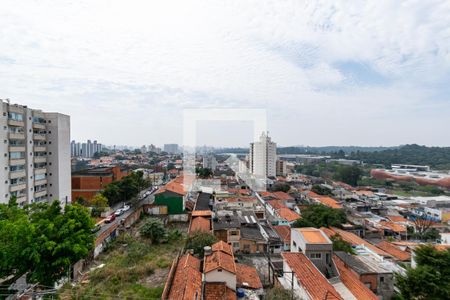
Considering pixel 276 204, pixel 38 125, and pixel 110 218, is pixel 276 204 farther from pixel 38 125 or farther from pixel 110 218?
pixel 38 125

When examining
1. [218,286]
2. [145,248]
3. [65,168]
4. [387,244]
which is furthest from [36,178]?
[387,244]

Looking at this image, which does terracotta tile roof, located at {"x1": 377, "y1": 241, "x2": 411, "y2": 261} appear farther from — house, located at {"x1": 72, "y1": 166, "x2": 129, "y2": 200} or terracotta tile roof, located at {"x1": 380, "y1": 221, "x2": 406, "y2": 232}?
house, located at {"x1": 72, "y1": 166, "x2": 129, "y2": 200}

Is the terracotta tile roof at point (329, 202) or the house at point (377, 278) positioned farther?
the terracotta tile roof at point (329, 202)

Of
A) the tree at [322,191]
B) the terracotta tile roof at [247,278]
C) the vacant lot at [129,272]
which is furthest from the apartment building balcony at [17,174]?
the tree at [322,191]

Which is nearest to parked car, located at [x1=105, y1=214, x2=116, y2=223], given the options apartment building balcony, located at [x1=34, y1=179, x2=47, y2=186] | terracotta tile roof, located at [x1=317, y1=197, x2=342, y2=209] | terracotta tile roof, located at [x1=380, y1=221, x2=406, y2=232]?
apartment building balcony, located at [x1=34, y1=179, x2=47, y2=186]

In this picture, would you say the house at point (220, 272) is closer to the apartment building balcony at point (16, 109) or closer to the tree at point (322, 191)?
the apartment building balcony at point (16, 109)

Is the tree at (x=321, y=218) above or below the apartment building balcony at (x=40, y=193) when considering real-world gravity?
below
